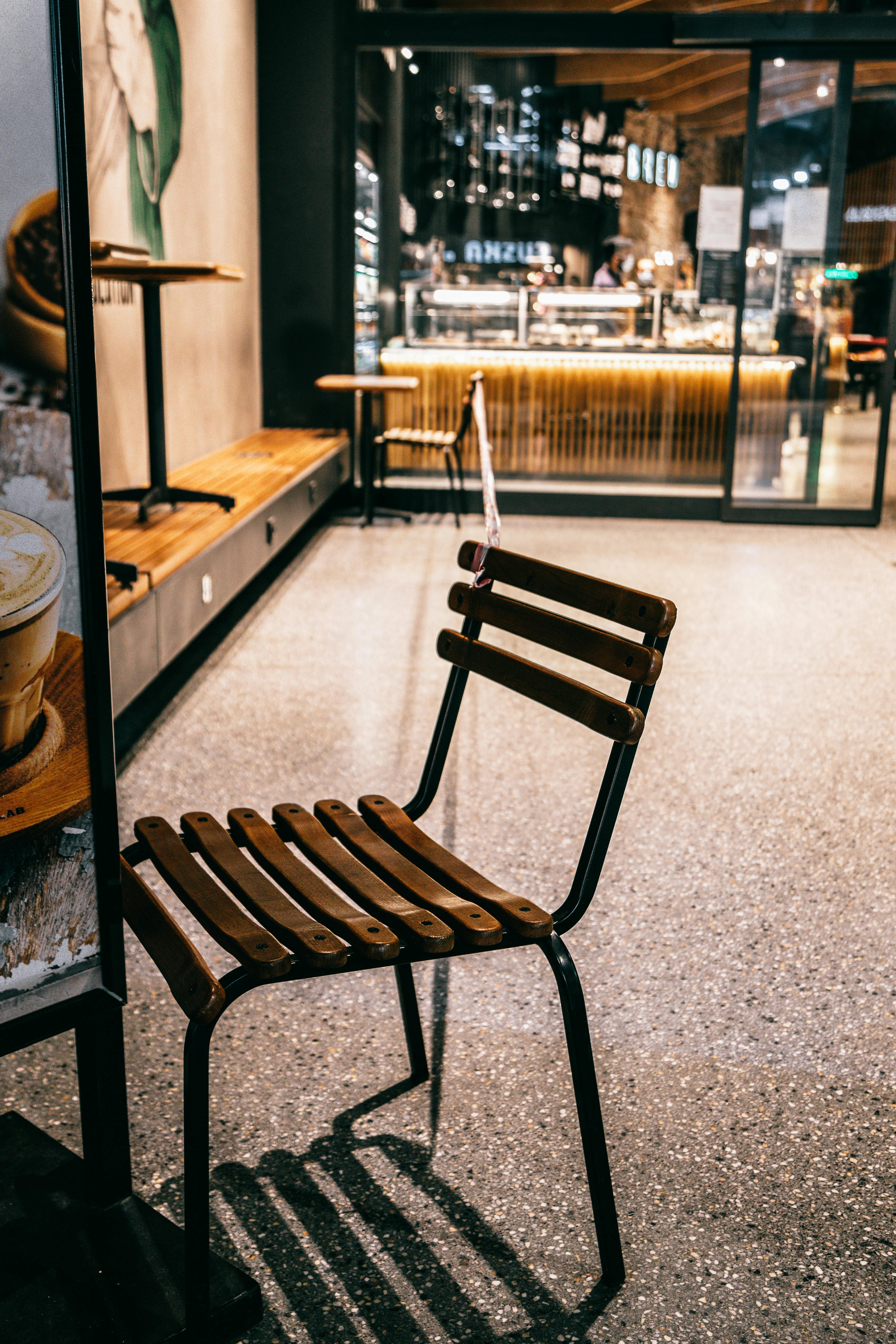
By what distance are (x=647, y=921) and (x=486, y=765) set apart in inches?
35.3

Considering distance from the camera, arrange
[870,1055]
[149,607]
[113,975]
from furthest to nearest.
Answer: [149,607]
[870,1055]
[113,975]

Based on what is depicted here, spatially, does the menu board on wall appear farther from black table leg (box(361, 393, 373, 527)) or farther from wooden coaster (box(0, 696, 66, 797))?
wooden coaster (box(0, 696, 66, 797))

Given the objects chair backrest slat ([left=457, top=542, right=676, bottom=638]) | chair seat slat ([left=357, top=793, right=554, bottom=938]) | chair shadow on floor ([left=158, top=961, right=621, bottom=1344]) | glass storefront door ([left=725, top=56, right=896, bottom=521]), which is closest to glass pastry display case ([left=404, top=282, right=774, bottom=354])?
glass storefront door ([left=725, top=56, right=896, bottom=521])

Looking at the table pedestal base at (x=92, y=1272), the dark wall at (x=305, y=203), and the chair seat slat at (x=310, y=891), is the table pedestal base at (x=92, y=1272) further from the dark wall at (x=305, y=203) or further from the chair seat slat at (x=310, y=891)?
the dark wall at (x=305, y=203)

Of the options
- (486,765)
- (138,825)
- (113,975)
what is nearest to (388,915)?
(113,975)

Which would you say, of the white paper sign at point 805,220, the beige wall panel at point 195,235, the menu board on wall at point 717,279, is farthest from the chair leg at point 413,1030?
the menu board on wall at point 717,279

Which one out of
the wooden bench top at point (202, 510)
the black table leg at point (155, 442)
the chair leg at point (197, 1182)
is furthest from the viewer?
the black table leg at point (155, 442)

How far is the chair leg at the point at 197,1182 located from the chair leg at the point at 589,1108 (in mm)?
399

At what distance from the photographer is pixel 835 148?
265 inches

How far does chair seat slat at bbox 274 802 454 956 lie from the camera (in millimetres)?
1274

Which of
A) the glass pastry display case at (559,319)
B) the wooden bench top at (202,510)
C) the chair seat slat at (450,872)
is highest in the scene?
the glass pastry display case at (559,319)

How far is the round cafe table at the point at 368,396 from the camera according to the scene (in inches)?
249

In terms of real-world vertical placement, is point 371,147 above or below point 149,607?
above

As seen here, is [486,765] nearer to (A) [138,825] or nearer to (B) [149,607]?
(B) [149,607]
